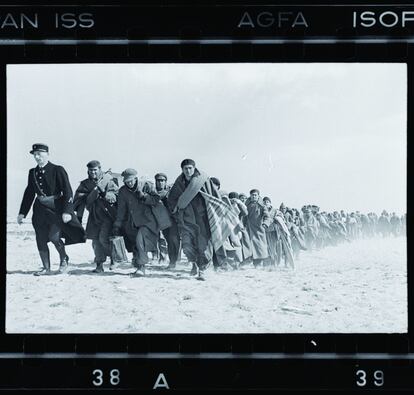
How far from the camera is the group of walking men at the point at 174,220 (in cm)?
329

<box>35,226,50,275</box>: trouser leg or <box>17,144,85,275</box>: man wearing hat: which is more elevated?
<box>17,144,85,275</box>: man wearing hat

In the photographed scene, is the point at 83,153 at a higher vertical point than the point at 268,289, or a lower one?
higher

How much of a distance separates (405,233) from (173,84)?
5.18ft

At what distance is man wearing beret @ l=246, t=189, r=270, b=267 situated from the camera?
329 cm

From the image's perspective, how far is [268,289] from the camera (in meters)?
3.26

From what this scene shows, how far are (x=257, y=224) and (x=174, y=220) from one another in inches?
19.2

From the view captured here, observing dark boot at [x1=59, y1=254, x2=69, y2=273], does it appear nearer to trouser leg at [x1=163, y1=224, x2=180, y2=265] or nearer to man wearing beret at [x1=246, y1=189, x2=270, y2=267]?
trouser leg at [x1=163, y1=224, x2=180, y2=265]
